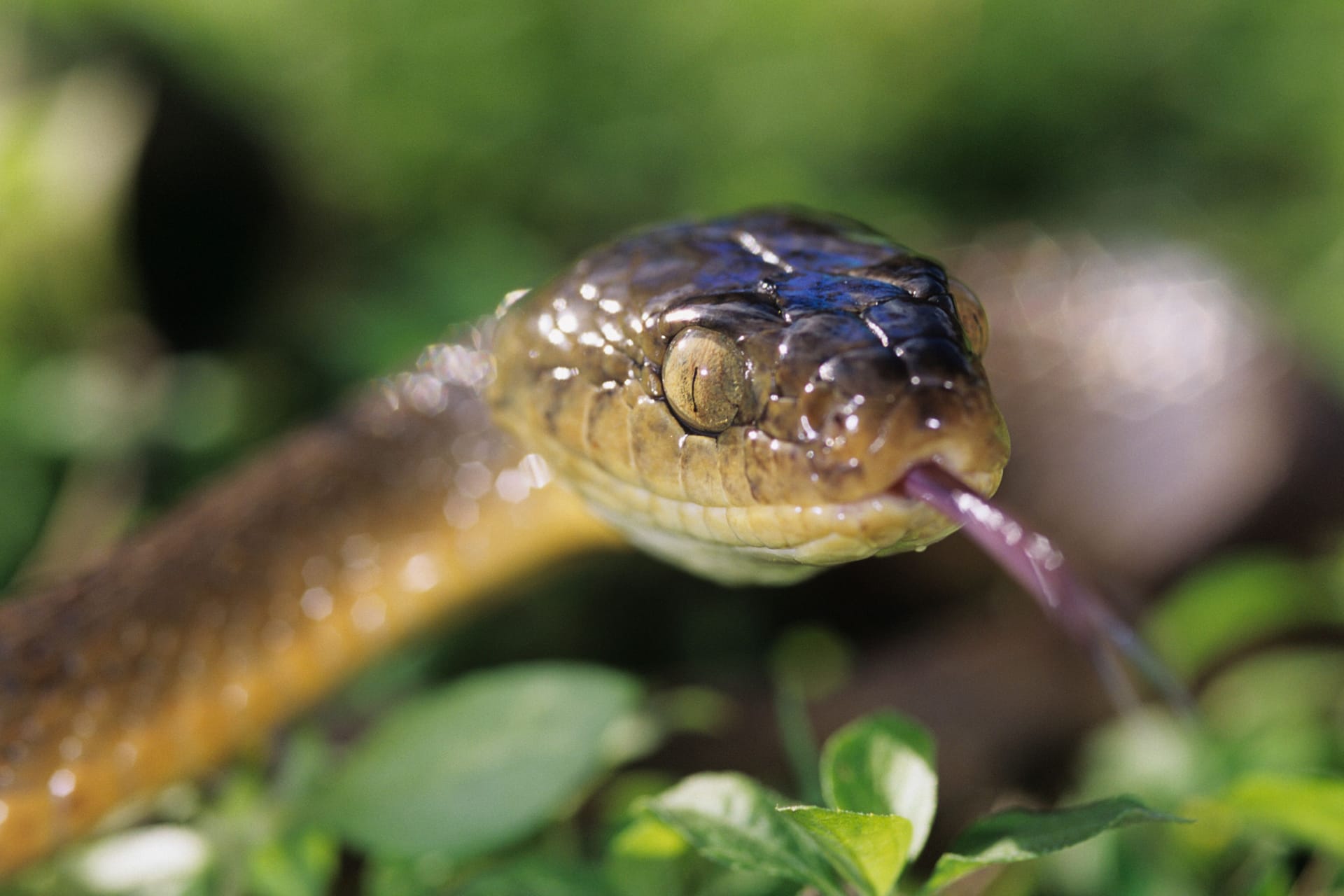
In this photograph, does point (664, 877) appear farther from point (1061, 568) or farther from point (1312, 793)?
point (1312, 793)

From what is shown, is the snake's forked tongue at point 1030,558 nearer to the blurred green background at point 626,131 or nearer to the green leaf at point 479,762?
the green leaf at point 479,762

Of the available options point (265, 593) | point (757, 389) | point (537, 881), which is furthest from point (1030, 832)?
point (265, 593)

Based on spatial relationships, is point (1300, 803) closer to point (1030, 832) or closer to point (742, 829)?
point (1030, 832)

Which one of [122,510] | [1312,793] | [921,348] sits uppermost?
[921,348]

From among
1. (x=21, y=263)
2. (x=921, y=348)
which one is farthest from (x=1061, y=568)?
(x=21, y=263)

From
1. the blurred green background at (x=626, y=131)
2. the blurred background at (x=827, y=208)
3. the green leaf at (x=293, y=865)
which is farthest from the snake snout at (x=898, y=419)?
the blurred green background at (x=626, y=131)

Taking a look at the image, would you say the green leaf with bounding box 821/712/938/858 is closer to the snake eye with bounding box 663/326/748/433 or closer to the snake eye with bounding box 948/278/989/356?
the snake eye with bounding box 663/326/748/433
